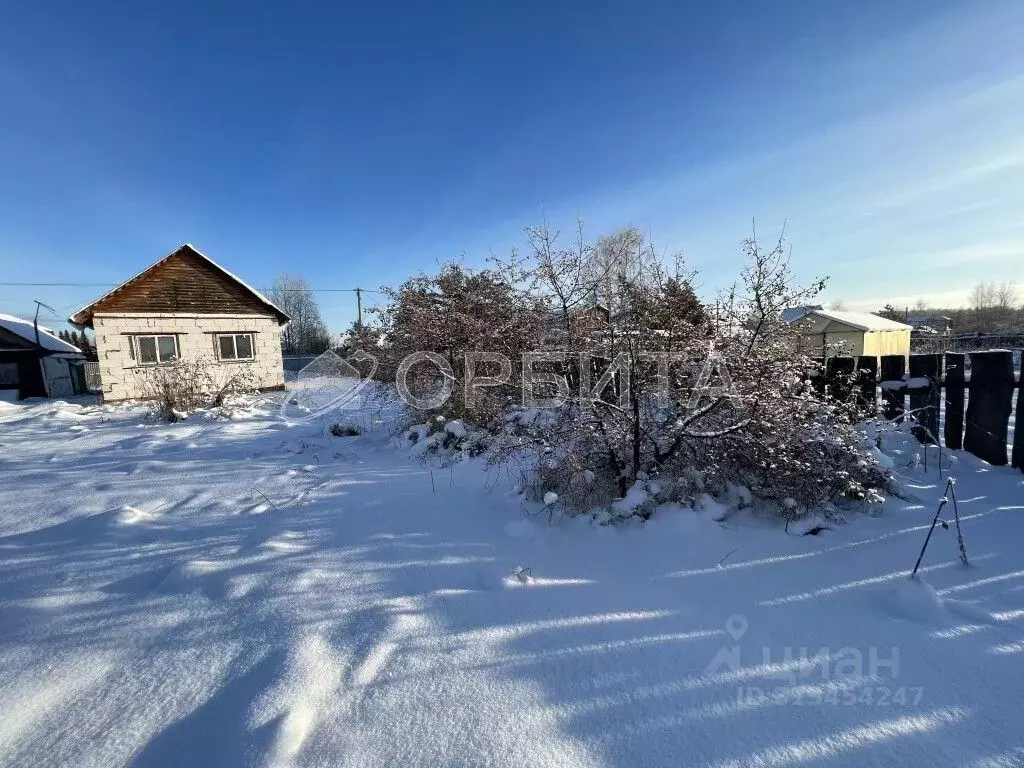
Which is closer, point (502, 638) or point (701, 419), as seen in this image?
point (502, 638)

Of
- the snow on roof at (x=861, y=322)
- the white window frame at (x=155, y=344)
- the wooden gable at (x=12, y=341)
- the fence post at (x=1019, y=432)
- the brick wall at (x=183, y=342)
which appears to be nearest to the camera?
the fence post at (x=1019, y=432)

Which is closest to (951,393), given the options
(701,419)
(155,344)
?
(701,419)

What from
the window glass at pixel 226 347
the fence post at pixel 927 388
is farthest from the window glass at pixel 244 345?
the fence post at pixel 927 388

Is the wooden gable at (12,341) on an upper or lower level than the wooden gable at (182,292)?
lower

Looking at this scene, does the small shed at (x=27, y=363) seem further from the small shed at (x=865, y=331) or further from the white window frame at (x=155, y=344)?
the small shed at (x=865, y=331)

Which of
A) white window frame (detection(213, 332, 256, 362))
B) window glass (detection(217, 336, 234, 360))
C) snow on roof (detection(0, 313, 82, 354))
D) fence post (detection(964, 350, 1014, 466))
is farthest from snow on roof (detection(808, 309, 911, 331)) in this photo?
snow on roof (detection(0, 313, 82, 354))

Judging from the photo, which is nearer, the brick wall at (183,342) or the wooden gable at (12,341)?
the brick wall at (183,342)

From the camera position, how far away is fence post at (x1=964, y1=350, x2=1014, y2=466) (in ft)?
12.1

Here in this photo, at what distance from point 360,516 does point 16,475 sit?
14.7 feet

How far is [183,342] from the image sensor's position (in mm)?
14359

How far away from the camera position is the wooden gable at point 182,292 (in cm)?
1325

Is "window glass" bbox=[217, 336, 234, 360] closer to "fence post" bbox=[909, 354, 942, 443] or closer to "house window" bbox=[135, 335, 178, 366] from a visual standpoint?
"house window" bbox=[135, 335, 178, 366]

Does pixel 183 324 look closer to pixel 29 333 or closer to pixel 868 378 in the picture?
pixel 29 333

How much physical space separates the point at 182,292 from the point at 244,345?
2.47 metres
